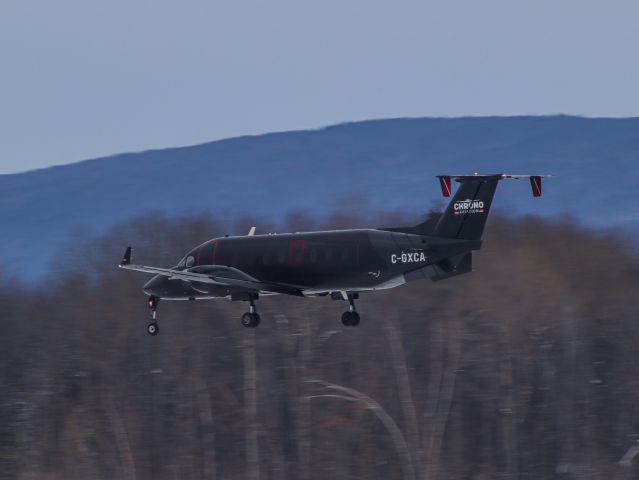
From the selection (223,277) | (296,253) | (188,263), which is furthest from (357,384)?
(296,253)

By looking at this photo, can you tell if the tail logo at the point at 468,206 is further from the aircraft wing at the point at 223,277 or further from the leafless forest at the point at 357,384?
the leafless forest at the point at 357,384

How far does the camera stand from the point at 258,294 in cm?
5162

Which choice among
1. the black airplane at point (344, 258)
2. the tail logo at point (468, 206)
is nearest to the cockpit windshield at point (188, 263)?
the black airplane at point (344, 258)

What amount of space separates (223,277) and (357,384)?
32.7m

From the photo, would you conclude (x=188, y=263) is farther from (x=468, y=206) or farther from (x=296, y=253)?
(x=468, y=206)

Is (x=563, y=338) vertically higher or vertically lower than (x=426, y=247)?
lower

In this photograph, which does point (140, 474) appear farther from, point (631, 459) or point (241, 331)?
point (631, 459)

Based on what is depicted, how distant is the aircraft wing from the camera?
5044 cm

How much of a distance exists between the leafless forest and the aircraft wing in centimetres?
2866

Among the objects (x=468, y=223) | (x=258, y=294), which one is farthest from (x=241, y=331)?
(x=468, y=223)

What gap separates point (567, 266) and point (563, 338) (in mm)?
6042

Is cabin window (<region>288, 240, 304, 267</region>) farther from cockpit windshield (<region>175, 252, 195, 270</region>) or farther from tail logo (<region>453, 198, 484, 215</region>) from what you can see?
tail logo (<region>453, 198, 484, 215</region>)

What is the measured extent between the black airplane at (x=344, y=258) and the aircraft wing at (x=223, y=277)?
0.04m

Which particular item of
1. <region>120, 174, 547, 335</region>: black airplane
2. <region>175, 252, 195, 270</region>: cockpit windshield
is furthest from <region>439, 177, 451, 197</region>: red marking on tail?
<region>175, 252, 195, 270</region>: cockpit windshield
